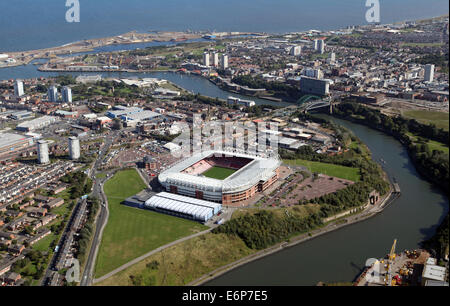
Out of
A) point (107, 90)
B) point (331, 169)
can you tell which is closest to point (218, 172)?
point (331, 169)

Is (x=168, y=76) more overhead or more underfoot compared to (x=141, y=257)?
more overhead

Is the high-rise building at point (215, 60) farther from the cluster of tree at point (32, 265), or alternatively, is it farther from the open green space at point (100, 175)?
the cluster of tree at point (32, 265)

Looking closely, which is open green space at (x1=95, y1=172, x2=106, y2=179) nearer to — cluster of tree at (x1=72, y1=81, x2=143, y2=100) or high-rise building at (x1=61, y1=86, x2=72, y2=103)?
high-rise building at (x1=61, y1=86, x2=72, y2=103)

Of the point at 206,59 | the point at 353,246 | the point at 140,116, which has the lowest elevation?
the point at 353,246

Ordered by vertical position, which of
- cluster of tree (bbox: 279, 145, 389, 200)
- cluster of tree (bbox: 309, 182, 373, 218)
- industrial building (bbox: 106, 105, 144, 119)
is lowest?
cluster of tree (bbox: 309, 182, 373, 218)

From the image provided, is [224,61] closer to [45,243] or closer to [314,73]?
[314,73]

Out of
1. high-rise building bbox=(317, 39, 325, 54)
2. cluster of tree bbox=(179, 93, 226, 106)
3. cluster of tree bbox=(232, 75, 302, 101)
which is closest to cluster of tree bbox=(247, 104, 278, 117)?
cluster of tree bbox=(179, 93, 226, 106)
